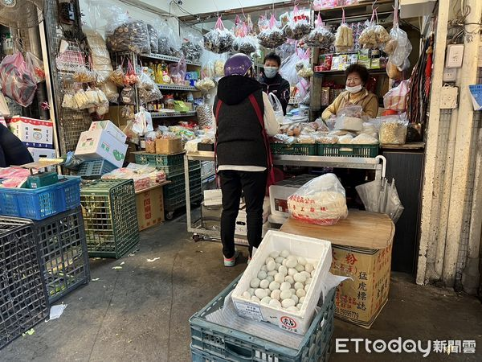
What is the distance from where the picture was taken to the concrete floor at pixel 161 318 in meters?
1.86

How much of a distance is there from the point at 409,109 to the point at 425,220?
1.27 m

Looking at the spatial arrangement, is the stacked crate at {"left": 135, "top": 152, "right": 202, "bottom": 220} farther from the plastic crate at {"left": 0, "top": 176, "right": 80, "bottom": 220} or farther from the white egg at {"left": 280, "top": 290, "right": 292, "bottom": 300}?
the white egg at {"left": 280, "top": 290, "right": 292, "bottom": 300}

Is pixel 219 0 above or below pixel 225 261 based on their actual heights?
above

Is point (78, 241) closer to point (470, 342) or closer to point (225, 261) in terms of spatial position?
point (225, 261)

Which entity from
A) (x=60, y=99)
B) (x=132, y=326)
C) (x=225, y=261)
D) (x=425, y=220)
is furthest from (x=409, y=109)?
(x=60, y=99)

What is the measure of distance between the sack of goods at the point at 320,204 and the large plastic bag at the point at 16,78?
2860mm

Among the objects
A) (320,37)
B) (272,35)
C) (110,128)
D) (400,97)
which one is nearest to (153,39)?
(110,128)

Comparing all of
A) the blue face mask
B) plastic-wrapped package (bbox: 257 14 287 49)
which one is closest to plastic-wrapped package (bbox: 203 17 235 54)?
plastic-wrapped package (bbox: 257 14 287 49)

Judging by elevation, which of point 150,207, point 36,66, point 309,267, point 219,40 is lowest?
point 150,207

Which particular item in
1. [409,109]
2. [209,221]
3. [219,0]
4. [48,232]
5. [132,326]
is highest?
[219,0]

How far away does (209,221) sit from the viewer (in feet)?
10.9

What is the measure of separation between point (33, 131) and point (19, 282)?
6.49 feet

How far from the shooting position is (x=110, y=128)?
3881 millimetres

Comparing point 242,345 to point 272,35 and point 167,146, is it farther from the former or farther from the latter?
point 272,35
